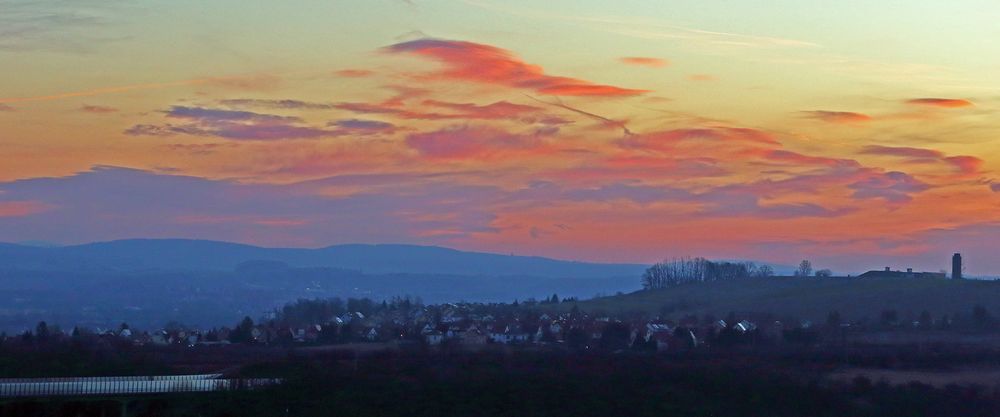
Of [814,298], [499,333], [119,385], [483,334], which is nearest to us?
[119,385]

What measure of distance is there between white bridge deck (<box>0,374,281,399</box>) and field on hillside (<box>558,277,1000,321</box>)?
80723 mm

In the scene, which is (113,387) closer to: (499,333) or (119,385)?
(119,385)

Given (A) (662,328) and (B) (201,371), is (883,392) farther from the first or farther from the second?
(A) (662,328)

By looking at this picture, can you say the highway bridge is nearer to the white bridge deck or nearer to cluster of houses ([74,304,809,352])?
the white bridge deck

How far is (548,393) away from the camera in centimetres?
6272

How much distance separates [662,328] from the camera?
11794 centimetres

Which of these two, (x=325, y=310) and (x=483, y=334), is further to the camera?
(x=325, y=310)

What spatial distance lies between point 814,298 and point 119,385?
105 meters

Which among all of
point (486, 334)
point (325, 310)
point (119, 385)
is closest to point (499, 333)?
point (486, 334)

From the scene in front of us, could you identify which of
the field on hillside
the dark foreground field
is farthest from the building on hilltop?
the dark foreground field

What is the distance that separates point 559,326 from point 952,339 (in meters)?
31.3

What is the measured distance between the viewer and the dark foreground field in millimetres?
56969

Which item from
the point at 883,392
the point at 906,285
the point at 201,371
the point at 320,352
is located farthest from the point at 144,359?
the point at 906,285

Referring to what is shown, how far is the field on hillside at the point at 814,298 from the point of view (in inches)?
5335
